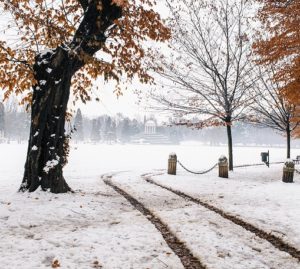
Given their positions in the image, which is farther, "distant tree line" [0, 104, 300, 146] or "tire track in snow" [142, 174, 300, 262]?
"distant tree line" [0, 104, 300, 146]

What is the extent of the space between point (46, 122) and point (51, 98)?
0.64 metres

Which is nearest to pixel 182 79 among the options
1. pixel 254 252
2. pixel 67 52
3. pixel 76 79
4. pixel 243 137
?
pixel 76 79

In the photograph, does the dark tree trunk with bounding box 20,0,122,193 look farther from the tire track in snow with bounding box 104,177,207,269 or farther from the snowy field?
the tire track in snow with bounding box 104,177,207,269

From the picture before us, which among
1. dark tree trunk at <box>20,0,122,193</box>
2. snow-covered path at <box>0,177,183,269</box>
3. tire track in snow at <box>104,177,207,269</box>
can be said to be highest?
dark tree trunk at <box>20,0,122,193</box>

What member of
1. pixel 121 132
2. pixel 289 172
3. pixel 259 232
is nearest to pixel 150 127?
pixel 121 132

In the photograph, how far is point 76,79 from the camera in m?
10.8

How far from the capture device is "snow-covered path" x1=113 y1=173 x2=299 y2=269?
459 cm

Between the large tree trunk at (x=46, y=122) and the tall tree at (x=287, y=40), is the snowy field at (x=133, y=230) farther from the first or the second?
the tall tree at (x=287, y=40)

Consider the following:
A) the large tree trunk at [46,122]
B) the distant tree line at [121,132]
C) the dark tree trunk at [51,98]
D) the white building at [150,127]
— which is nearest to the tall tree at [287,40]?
the dark tree trunk at [51,98]

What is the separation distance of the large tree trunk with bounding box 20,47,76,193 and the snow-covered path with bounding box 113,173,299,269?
106 inches

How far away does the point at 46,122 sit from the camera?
848cm

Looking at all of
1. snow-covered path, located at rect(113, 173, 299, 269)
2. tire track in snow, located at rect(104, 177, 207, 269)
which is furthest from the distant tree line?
snow-covered path, located at rect(113, 173, 299, 269)

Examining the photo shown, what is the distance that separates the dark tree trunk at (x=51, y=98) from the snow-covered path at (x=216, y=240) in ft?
8.97

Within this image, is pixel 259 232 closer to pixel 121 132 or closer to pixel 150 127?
pixel 121 132
